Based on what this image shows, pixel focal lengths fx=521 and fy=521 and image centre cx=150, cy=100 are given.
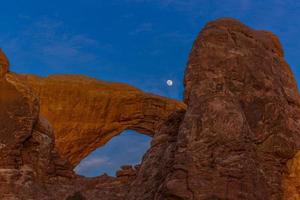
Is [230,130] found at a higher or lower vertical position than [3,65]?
lower

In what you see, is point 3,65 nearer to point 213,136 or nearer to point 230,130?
point 213,136

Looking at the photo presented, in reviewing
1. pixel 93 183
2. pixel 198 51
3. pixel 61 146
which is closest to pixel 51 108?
pixel 61 146

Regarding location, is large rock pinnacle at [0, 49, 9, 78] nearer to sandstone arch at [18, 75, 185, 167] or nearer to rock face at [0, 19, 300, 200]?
rock face at [0, 19, 300, 200]

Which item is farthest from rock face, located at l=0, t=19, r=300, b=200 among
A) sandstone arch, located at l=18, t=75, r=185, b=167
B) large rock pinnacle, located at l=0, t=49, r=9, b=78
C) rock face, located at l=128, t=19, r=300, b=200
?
sandstone arch, located at l=18, t=75, r=185, b=167

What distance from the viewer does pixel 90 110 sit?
35656mm

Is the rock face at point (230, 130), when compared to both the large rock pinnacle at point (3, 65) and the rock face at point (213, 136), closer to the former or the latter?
the rock face at point (213, 136)

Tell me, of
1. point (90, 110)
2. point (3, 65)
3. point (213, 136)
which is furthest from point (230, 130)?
point (90, 110)

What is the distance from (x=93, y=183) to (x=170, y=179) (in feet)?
31.2

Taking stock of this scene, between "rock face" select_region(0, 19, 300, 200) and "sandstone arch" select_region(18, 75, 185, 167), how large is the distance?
19.3 m

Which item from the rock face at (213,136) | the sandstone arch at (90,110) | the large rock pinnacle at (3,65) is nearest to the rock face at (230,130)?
the rock face at (213,136)

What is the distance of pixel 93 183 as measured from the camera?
16953 millimetres

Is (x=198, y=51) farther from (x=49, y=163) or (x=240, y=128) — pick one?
(x=49, y=163)

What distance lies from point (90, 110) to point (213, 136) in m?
28.0

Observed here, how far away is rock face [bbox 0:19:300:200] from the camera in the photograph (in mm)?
7785
